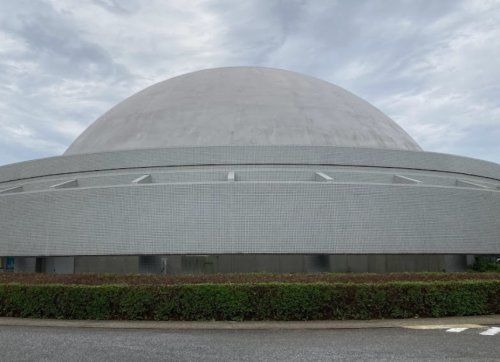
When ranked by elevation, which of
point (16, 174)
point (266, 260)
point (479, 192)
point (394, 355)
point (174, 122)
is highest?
point (174, 122)

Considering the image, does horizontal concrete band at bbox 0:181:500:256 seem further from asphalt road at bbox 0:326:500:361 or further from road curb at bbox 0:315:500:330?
asphalt road at bbox 0:326:500:361

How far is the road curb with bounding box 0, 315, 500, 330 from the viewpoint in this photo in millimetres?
10273

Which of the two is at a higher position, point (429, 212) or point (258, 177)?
point (258, 177)

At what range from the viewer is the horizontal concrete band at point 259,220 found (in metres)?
18.5

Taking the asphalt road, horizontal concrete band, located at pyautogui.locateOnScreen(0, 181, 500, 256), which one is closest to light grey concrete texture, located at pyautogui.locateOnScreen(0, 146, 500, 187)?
horizontal concrete band, located at pyautogui.locateOnScreen(0, 181, 500, 256)

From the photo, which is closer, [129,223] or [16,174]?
[129,223]

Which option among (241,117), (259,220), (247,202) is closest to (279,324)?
(259,220)

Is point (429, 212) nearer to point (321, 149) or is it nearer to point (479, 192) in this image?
point (479, 192)

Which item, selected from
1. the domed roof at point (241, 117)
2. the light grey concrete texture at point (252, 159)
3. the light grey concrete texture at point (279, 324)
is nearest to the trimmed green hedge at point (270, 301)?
the light grey concrete texture at point (279, 324)

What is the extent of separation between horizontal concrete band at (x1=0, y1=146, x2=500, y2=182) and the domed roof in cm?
167

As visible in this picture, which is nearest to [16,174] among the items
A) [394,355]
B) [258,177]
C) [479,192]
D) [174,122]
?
[174,122]

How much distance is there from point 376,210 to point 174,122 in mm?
10979

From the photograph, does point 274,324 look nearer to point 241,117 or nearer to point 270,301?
point 270,301

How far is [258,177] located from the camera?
70.6ft
